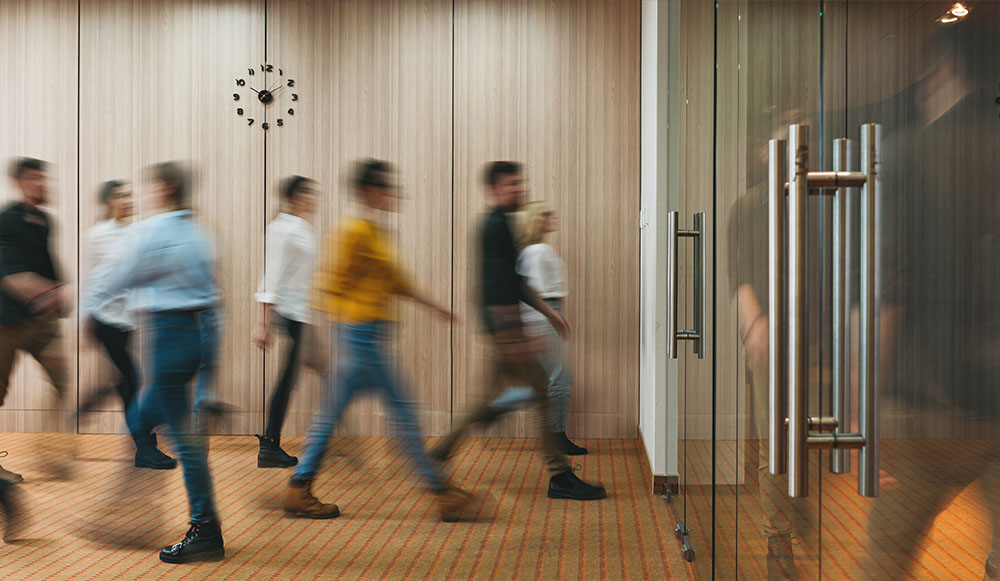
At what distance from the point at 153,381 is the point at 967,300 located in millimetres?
2631

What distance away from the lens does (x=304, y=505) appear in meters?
3.06

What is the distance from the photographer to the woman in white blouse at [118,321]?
3.78 metres

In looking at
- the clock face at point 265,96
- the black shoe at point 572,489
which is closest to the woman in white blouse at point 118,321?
Answer: the clock face at point 265,96

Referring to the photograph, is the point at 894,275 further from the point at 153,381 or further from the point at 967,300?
the point at 153,381

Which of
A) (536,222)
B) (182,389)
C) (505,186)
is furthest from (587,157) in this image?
(182,389)

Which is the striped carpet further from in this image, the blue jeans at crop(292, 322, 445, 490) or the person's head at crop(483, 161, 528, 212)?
the person's head at crop(483, 161, 528, 212)

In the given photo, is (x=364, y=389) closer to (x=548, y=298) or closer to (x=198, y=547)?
(x=198, y=547)

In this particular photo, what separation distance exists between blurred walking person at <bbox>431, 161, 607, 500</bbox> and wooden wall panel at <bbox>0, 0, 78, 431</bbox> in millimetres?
3348

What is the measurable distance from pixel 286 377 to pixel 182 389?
1.21 m

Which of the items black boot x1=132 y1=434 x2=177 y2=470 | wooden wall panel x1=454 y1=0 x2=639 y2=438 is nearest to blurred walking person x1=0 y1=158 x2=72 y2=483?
black boot x1=132 y1=434 x2=177 y2=470

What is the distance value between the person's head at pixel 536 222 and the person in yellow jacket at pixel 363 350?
1.09 meters

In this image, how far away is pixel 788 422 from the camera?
2.82ft

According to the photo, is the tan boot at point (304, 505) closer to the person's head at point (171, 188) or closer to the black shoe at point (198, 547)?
the black shoe at point (198, 547)

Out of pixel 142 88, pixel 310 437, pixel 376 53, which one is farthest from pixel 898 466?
pixel 142 88
